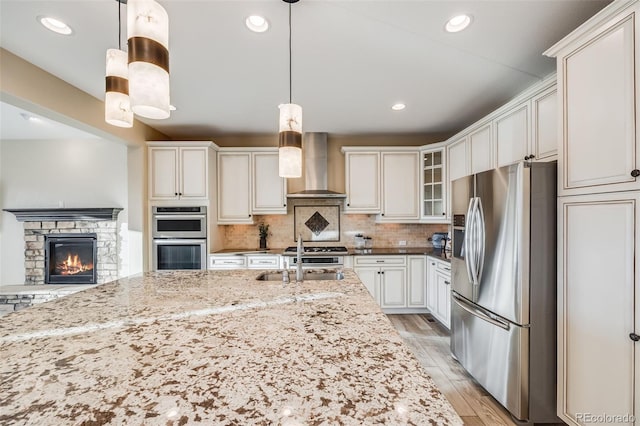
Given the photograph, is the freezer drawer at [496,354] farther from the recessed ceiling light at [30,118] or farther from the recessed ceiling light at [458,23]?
the recessed ceiling light at [30,118]

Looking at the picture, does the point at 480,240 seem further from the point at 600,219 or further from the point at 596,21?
the point at 596,21

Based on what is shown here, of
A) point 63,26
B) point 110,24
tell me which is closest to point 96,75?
point 63,26

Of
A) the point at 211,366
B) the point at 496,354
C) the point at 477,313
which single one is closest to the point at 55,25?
the point at 211,366

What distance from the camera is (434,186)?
386cm

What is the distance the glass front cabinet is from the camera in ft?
Answer: 12.1

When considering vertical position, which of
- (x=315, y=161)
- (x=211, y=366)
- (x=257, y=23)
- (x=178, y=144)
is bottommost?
(x=211, y=366)

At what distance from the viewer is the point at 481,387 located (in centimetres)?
220

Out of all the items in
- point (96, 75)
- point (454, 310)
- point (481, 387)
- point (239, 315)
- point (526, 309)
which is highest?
point (96, 75)

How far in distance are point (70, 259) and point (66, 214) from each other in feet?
2.55

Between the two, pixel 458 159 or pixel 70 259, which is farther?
pixel 70 259

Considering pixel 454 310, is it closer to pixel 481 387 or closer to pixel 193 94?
pixel 481 387

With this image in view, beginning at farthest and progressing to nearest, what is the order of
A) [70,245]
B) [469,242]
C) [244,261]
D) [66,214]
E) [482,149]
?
[70,245]
[66,214]
[244,261]
[482,149]
[469,242]

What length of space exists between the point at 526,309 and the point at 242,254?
10.1 ft

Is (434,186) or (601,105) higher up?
(601,105)
